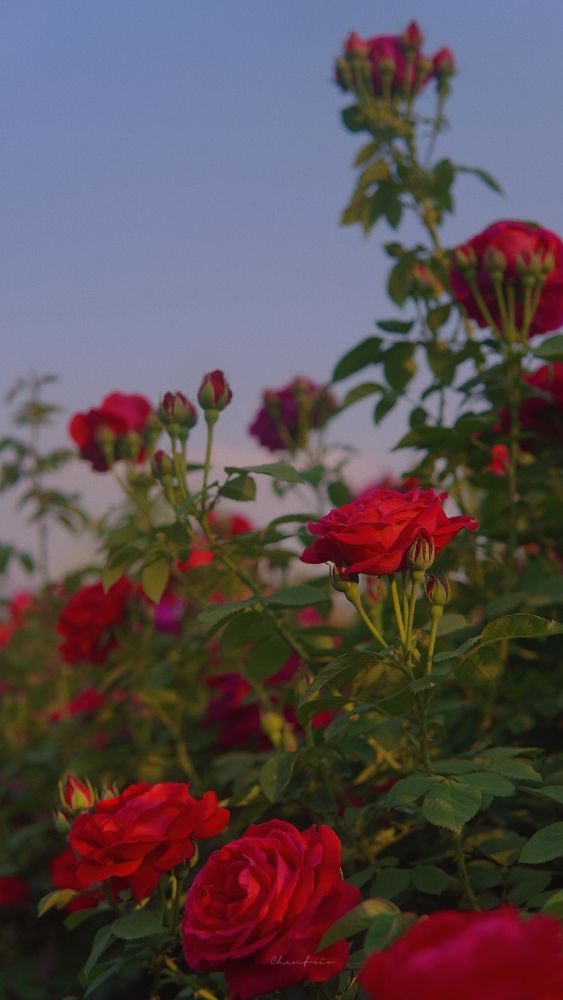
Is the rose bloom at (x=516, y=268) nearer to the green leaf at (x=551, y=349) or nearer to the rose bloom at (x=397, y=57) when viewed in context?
the green leaf at (x=551, y=349)

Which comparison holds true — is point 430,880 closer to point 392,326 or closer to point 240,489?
point 240,489

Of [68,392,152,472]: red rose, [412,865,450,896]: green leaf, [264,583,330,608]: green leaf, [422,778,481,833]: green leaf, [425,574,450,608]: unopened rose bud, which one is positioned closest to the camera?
[422,778,481,833]: green leaf

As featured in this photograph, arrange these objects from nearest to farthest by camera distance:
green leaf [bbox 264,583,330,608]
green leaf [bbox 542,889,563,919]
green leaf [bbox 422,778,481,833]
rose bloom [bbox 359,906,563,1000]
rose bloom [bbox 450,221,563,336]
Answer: rose bloom [bbox 359,906,563,1000] < green leaf [bbox 542,889,563,919] < green leaf [bbox 422,778,481,833] < green leaf [bbox 264,583,330,608] < rose bloom [bbox 450,221,563,336]

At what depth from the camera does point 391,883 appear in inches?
53.1

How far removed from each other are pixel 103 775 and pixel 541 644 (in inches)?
46.6

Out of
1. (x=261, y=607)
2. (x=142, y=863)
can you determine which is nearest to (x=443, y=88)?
(x=261, y=607)

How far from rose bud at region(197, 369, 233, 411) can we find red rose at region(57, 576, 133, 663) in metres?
1.07

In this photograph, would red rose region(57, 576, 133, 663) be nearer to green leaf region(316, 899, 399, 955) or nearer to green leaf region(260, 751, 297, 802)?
green leaf region(260, 751, 297, 802)

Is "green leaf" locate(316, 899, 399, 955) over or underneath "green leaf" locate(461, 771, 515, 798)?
underneath

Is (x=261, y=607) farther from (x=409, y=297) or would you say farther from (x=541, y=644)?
(x=409, y=297)

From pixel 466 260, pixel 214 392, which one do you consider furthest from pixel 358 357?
pixel 214 392

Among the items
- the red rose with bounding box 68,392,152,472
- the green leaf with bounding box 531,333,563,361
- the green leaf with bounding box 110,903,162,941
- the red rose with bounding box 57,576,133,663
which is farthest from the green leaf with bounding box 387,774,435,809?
the red rose with bounding box 57,576,133,663

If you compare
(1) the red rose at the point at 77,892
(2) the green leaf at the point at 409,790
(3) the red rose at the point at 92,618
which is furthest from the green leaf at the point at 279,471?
(3) the red rose at the point at 92,618

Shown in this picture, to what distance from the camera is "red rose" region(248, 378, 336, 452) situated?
2.71m
